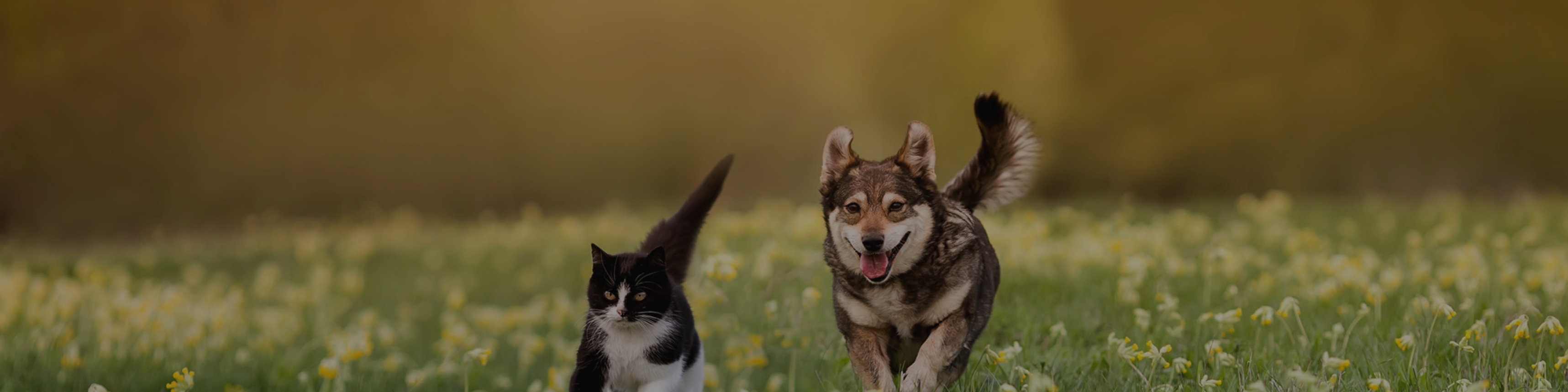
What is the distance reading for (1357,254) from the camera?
28.8ft

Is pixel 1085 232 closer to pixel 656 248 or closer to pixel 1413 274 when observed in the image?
pixel 1413 274

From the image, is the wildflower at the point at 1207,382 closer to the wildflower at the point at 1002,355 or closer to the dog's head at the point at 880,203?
the wildflower at the point at 1002,355

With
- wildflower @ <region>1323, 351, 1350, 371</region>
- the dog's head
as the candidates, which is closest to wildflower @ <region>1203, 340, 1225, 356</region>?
wildflower @ <region>1323, 351, 1350, 371</region>

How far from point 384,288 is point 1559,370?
10.1m

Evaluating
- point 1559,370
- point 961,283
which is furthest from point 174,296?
point 1559,370

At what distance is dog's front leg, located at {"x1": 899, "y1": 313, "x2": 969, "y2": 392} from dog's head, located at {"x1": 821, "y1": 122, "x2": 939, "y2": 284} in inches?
9.9

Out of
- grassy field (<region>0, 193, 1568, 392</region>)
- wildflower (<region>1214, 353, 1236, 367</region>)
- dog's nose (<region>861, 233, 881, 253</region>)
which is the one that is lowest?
grassy field (<region>0, 193, 1568, 392</region>)

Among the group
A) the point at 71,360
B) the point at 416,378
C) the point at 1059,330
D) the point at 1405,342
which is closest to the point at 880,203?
the point at 1059,330

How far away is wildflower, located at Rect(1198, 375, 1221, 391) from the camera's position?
3561 mm

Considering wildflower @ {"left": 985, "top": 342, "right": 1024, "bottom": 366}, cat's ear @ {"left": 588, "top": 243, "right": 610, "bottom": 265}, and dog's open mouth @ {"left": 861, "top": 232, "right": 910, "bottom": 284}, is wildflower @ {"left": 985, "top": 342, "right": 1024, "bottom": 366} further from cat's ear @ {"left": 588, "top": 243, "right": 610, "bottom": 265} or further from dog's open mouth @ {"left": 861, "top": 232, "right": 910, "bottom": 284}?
cat's ear @ {"left": 588, "top": 243, "right": 610, "bottom": 265}

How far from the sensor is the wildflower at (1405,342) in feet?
13.9

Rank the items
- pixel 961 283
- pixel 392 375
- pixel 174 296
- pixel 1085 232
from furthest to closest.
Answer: pixel 1085 232 → pixel 174 296 → pixel 392 375 → pixel 961 283

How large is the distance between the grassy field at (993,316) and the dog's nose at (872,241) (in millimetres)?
618

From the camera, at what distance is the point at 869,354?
3973mm
